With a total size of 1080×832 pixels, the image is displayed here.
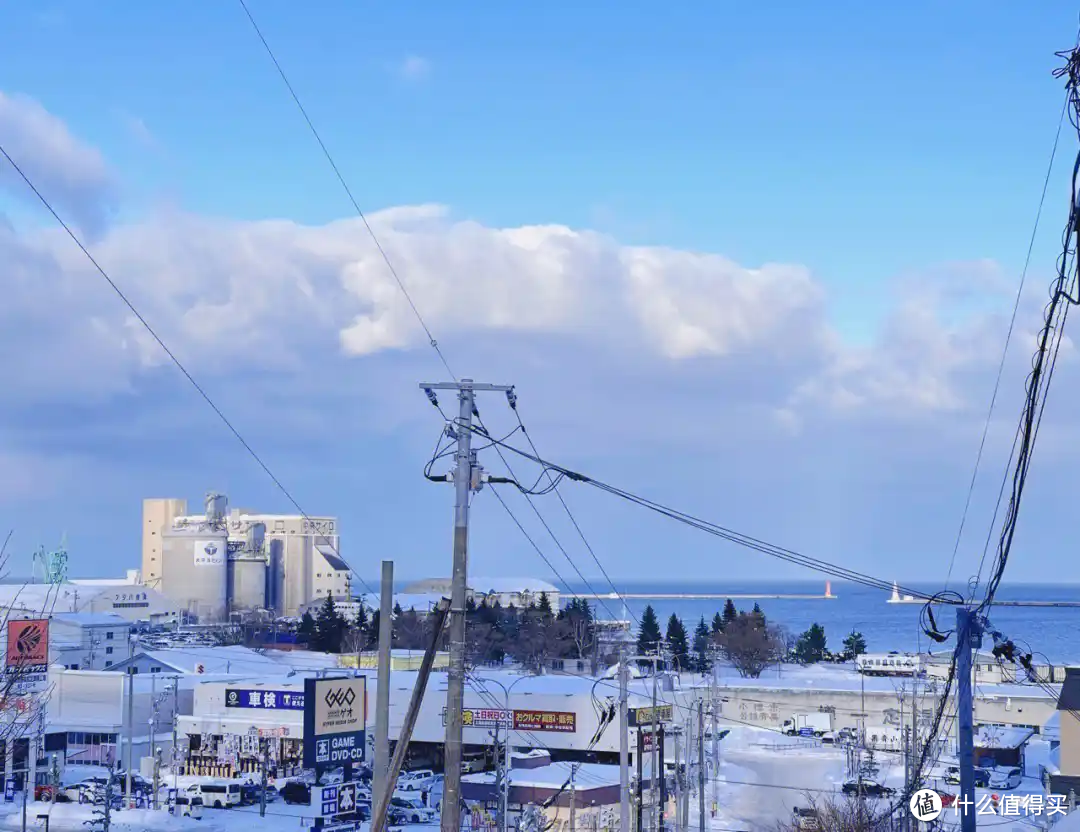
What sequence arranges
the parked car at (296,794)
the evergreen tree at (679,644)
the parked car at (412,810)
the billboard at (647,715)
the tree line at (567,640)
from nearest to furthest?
the parked car at (412,810)
the billboard at (647,715)
the parked car at (296,794)
the evergreen tree at (679,644)
the tree line at (567,640)

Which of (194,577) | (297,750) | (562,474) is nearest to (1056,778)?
(562,474)

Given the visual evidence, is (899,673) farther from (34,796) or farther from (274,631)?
(274,631)

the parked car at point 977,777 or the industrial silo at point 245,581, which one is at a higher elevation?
the industrial silo at point 245,581

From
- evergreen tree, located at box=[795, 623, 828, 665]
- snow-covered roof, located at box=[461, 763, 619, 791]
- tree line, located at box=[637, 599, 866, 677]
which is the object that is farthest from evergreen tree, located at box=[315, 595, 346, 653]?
snow-covered roof, located at box=[461, 763, 619, 791]

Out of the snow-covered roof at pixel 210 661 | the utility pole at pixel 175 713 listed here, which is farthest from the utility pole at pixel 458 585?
the snow-covered roof at pixel 210 661

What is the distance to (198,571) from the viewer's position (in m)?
119

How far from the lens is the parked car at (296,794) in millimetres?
33938

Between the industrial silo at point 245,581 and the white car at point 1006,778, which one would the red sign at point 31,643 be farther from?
the industrial silo at point 245,581

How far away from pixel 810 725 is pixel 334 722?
28.3 metres

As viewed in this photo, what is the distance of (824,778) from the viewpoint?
35.2 metres

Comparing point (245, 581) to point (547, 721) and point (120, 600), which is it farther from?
point (547, 721)

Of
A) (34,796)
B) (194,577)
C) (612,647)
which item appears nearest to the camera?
(34,796)

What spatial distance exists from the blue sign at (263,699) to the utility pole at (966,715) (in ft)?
102

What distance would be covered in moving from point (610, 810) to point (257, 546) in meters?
102
